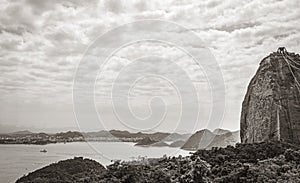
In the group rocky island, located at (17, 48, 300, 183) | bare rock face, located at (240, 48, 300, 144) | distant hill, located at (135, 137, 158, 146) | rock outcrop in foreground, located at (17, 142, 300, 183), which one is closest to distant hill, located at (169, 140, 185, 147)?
rocky island, located at (17, 48, 300, 183)

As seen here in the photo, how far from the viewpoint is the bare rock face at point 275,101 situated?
28359 mm

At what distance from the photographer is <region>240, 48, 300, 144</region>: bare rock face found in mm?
28359

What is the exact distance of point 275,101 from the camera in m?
29.2

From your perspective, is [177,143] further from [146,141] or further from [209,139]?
[146,141]

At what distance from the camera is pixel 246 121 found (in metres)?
33.2

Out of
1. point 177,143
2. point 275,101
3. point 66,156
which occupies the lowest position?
point 66,156

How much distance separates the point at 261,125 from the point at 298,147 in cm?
391

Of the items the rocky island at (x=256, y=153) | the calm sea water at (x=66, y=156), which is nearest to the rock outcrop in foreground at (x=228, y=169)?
the rocky island at (x=256, y=153)

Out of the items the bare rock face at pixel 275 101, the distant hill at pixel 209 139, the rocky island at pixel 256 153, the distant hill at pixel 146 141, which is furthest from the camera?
the distant hill at pixel 146 141

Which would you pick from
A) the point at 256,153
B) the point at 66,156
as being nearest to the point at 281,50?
the point at 256,153

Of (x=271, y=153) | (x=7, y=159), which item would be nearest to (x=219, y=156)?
(x=271, y=153)

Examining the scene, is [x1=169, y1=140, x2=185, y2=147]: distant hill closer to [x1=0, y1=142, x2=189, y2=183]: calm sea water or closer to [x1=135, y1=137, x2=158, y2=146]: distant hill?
[x1=0, y1=142, x2=189, y2=183]: calm sea water

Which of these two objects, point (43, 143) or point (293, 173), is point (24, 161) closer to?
point (43, 143)

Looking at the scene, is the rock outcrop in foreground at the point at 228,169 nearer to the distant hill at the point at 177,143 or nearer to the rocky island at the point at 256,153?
the rocky island at the point at 256,153
